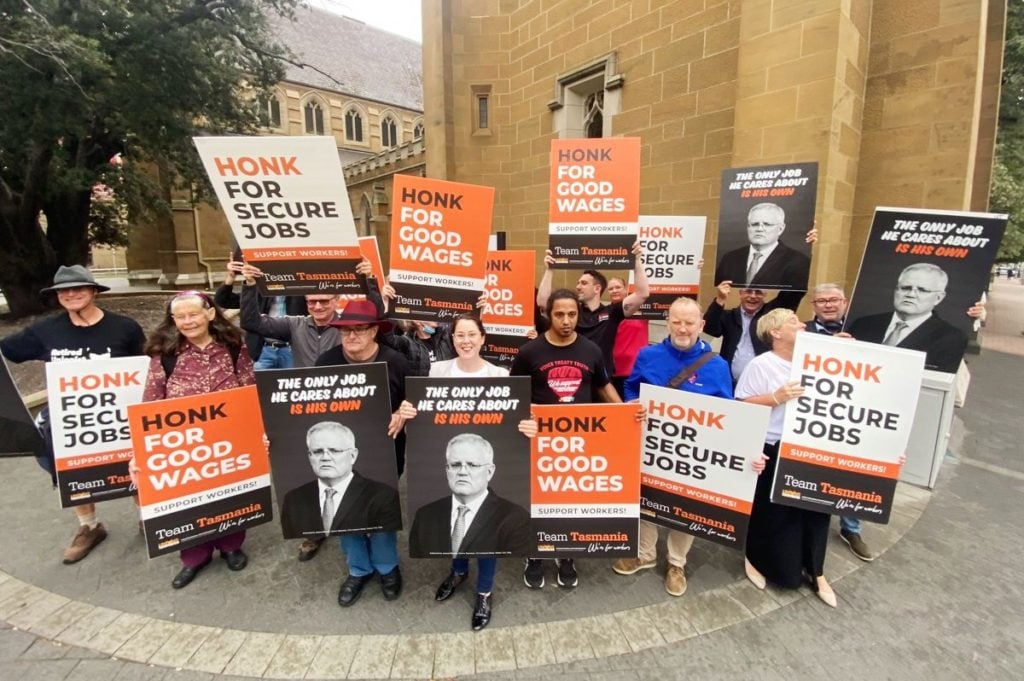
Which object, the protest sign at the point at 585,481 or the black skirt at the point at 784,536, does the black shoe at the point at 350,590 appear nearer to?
the protest sign at the point at 585,481

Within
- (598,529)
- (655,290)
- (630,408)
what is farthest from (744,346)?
(598,529)

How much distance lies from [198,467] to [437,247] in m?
2.12

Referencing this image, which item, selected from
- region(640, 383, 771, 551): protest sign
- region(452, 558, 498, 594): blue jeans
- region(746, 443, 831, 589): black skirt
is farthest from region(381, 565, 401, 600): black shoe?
region(746, 443, 831, 589): black skirt

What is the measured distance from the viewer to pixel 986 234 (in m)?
3.19

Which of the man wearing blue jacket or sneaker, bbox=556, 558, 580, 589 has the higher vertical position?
the man wearing blue jacket

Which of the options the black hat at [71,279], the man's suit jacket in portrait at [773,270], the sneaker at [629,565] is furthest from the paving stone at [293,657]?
the man's suit jacket in portrait at [773,270]

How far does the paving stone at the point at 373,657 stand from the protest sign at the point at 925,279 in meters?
3.80

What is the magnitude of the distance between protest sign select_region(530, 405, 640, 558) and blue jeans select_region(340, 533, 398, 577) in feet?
3.19

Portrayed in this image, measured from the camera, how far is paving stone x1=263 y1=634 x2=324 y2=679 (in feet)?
8.61

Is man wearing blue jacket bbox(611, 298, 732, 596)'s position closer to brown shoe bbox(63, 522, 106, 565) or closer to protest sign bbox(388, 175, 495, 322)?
protest sign bbox(388, 175, 495, 322)

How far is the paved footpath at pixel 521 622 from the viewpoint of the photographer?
267 cm

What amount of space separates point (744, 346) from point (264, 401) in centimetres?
356

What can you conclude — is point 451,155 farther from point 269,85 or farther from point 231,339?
point 231,339

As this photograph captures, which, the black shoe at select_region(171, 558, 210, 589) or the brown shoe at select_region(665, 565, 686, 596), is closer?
the brown shoe at select_region(665, 565, 686, 596)
